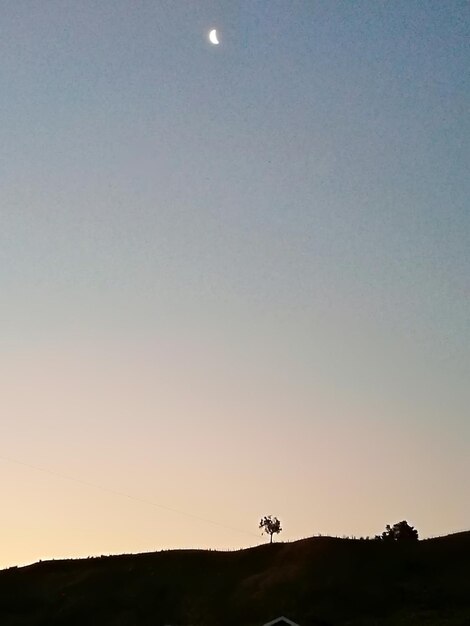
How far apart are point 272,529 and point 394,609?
74281mm

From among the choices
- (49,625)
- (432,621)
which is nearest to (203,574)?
(49,625)

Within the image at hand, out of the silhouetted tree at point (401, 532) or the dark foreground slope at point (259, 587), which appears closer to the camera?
the dark foreground slope at point (259, 587)

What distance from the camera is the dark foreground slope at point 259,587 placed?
67.2 metres

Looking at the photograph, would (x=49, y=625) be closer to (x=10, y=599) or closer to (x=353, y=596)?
(x=10, y=599)

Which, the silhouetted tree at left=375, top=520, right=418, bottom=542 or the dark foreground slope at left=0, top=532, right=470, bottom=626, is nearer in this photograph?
the dark foreground slope at left=0, top=532, right=470, bottom=626

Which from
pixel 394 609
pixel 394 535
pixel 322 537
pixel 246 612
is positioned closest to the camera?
pixel 394 609

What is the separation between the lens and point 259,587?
77.4 meters

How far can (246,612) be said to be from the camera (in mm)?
73000

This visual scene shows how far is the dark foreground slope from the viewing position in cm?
6725

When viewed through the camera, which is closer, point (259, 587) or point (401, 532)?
point (259, 587)

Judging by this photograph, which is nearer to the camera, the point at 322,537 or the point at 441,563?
the point at 441,563

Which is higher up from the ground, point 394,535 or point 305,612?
point 394,535

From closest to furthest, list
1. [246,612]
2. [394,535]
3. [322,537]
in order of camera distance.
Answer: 1. [246,612]
2. [322,537]
3. [394,535]

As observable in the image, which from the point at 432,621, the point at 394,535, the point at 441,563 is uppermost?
the point at 394,535
